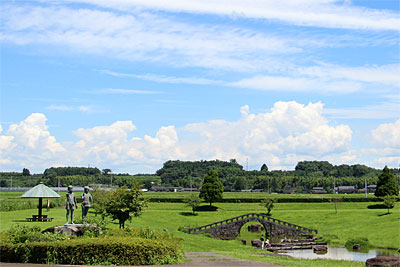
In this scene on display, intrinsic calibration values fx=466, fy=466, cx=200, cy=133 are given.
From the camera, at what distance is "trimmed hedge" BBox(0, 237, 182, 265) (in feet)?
65.4

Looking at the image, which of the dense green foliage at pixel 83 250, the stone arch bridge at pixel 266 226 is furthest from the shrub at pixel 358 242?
the dense green foliage at pixel 83 250

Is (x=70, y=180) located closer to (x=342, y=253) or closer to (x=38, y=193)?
A: (x=38, y=193)

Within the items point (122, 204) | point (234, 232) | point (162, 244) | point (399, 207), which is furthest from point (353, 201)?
point (162, 244)

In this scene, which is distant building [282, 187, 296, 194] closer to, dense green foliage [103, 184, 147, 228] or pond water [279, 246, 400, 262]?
pond water [279, 246, 400, 262]

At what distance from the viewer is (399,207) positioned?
74.1 metres

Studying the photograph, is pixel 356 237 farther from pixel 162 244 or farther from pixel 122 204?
pixel 162 244

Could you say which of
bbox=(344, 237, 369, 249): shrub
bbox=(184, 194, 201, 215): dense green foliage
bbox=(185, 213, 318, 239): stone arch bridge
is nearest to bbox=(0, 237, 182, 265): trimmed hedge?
bbox=(344, 237, 369, 249): shrub

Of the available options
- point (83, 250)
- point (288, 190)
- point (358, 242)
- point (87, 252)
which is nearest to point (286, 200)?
point (358, 242)

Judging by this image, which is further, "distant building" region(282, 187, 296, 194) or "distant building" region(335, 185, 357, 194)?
"distant building" region(335, 185, 357, 194)

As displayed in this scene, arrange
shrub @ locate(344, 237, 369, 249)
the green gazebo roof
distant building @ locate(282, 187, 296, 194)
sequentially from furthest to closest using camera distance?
distant building @ locate(282, 187, 296, 194) < shrub @ locate(344, 237, 369, 249) < the green gazebo roof

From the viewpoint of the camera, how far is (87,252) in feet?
65.7

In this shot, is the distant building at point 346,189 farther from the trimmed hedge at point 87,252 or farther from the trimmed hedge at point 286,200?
the trimmed hedge at point 87,252

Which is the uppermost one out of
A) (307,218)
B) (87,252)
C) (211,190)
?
(211,190)

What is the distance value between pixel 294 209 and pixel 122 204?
5176 cm
